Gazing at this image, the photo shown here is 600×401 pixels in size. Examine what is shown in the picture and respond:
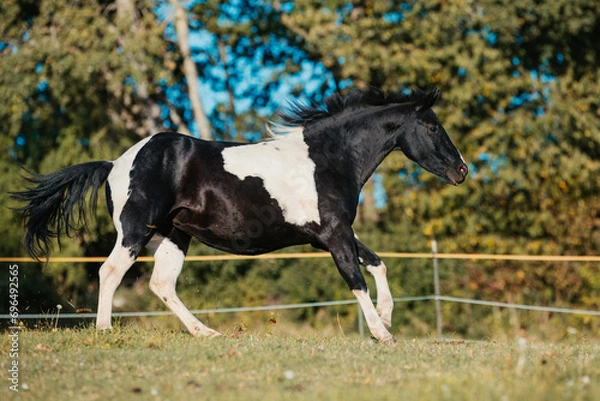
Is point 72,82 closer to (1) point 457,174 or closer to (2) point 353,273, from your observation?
(1) point 457,174

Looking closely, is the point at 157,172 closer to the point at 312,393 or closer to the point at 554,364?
the point at 312,393

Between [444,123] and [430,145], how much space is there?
9.56 meters

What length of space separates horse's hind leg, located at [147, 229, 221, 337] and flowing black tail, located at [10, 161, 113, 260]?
701 millimetres

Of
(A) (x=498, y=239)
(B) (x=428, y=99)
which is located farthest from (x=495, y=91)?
(B) (x=428, y=99)

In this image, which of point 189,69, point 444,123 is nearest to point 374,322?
point 444,123

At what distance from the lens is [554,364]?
4.90 meters

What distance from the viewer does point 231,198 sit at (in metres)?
6.41

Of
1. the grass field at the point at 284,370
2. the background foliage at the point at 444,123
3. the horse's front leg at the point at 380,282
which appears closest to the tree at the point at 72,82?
the background foliage at the point at 444,123

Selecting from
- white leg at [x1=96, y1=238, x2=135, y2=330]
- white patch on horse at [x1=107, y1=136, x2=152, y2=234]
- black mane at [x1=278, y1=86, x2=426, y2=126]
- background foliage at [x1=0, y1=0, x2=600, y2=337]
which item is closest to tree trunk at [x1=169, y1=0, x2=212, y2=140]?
background foliage at [x1=0, y1=0, x2=600, y2=337]

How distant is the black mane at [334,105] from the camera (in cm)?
715

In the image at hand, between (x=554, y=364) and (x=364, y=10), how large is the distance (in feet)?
46.1

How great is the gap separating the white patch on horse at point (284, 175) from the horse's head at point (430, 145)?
42.8 inches

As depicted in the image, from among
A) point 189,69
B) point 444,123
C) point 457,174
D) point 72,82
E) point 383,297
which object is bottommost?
point 383,297

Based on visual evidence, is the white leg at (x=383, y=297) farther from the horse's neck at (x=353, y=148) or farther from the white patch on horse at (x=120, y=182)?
the white patch on horse at (x=120, y=182)
